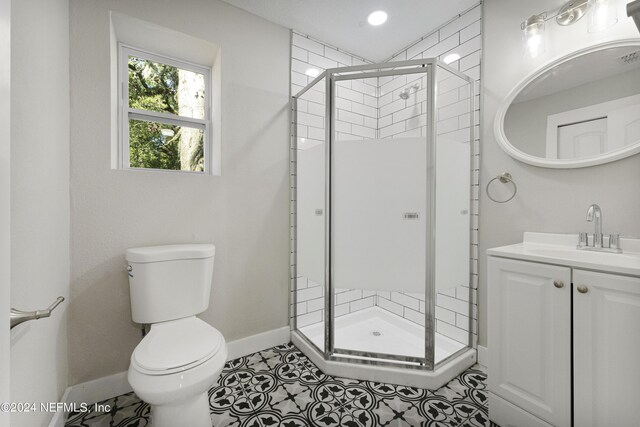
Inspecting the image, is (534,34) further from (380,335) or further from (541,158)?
(380,335)

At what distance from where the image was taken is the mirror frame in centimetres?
131

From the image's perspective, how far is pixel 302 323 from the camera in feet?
7.39

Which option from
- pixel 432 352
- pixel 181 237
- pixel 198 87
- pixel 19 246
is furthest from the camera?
pixel 198 87

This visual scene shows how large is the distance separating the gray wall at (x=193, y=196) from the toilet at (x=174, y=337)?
204 mm

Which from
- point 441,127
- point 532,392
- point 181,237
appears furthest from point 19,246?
point 441,127

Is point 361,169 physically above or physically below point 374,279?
above

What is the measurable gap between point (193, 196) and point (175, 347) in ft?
3.04

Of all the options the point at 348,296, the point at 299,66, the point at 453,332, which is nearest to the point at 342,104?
the point at 299,66

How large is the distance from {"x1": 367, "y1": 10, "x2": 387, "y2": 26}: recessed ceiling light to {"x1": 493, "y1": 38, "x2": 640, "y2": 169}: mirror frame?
41.7 inches

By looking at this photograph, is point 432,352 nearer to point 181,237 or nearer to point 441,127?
point 441,127

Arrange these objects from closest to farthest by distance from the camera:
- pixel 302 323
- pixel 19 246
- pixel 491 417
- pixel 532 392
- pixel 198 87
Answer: pixel 19 246 < pixel 532 392 < pixel 491 417 < pixel 198 87 < pixel 302 323

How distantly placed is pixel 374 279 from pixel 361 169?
729 millimetres

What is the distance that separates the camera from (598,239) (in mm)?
1345

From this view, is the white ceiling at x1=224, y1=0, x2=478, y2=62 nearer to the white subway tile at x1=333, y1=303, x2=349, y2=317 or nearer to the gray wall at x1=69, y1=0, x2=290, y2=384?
the gray wall at x1=69, y1=0, x2=290, y2=384
